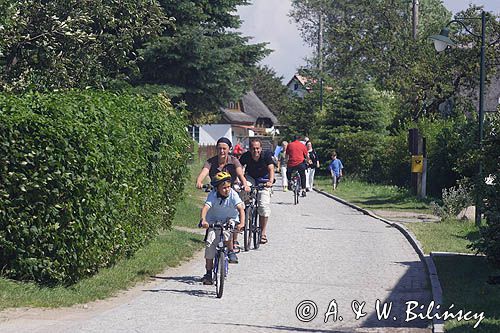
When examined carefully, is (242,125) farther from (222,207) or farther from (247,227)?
(222,207)

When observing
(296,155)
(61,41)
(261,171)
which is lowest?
(261,171)

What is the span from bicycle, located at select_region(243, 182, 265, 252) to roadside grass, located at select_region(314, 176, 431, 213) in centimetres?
1035

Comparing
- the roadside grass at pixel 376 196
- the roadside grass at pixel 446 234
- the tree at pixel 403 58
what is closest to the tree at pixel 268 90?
the tree at pixel 403 58

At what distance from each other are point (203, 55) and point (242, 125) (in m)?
57.3

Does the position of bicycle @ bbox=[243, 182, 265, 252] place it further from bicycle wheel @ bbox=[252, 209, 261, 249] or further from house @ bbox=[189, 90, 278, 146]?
house @ bbox=[189, 90, 278, 146]

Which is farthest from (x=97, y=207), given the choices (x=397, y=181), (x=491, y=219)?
(x=397, y=181)

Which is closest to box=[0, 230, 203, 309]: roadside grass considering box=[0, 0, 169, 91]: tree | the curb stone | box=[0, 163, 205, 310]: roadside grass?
box=[0, 163, 205, 310]: roadside grass

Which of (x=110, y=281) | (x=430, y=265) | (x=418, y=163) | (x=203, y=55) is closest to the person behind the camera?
(x=110, y=281)

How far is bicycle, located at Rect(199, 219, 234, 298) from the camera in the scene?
11.3 metres

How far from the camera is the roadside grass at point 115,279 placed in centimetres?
1011

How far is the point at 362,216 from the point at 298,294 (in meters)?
13.2

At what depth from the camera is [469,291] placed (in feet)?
38.2

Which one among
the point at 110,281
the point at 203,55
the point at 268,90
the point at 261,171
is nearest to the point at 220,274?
the point at 110,281

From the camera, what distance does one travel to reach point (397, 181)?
37.7 meters
